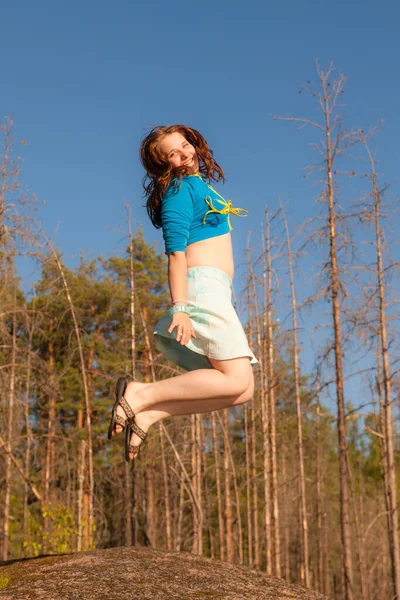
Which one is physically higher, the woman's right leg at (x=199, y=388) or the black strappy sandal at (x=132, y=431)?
the woman's right leg at (x=199, y=388)

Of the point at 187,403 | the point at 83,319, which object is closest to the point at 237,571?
the point at 187,403

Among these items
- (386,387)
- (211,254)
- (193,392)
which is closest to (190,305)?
(211,254)

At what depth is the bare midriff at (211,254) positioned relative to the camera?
3.46 m

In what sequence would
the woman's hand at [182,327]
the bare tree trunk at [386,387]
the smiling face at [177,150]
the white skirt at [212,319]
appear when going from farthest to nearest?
1. the bare tree trunk at [386,387]
2. the smiling face at [177,150]
3. the white skirt at [212,319]
4. the woman's hand at [182,327]

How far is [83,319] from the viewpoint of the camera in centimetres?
2380

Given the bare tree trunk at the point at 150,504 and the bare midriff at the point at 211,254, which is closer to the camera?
the bare midriff at the point at 211,254

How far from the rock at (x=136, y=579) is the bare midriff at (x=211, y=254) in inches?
68.9

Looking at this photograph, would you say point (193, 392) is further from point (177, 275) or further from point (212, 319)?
point (177, 275)

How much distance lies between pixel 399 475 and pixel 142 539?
13142 mm

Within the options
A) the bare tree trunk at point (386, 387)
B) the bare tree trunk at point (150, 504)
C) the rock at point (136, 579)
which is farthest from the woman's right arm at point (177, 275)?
the bare tree trunk at point (150, 504)

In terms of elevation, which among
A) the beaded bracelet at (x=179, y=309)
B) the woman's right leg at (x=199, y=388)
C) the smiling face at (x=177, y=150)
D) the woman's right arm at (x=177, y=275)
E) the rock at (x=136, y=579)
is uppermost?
the smiling face at (x=177, y=150)

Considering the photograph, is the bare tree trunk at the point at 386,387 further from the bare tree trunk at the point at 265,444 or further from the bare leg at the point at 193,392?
the bare leg at the point at 193,392

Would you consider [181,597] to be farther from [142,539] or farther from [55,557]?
[142,539]

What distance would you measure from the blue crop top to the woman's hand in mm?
331
